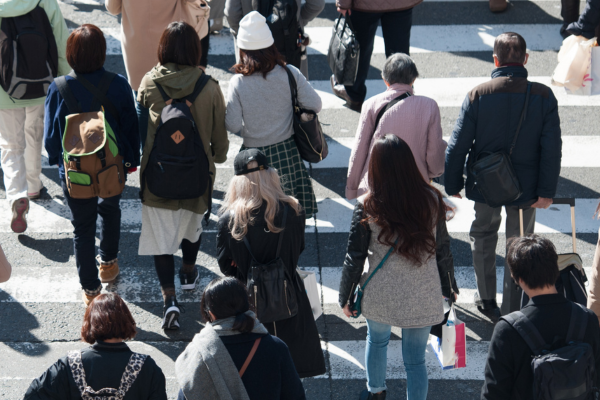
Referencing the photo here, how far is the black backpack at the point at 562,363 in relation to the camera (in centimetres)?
313

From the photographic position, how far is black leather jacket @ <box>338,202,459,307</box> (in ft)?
13.2

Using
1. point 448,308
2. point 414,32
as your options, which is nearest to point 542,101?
point 448,308

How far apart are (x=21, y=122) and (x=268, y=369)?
4327mm

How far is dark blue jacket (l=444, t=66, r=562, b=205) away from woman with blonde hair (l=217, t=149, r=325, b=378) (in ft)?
4.88

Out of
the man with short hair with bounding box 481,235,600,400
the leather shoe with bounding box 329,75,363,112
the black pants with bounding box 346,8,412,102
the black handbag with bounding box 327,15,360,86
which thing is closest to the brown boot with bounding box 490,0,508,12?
the black pants with bounding box 346,8,412,102

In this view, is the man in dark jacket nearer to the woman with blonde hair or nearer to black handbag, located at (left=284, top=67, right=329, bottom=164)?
black handbag, located at (left=284, top=67, right=329, bottom=164)

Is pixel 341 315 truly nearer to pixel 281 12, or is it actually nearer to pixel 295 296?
pixel 295 296

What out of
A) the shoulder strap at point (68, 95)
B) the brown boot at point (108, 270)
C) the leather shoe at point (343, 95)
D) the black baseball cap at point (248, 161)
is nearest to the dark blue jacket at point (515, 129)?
the black baseball cap at point (248, 161)

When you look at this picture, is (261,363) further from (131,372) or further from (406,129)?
(406,129)

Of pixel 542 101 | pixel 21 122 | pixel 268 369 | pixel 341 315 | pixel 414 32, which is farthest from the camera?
pixel 414 32

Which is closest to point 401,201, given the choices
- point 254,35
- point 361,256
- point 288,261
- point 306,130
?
point 361,256

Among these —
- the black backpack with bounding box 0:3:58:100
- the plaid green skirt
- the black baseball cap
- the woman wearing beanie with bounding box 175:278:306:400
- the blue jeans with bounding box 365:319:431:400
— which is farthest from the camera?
the black backpack with bounding box 0:3:58:100

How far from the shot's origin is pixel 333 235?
6.52 m

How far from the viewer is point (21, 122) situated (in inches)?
258
